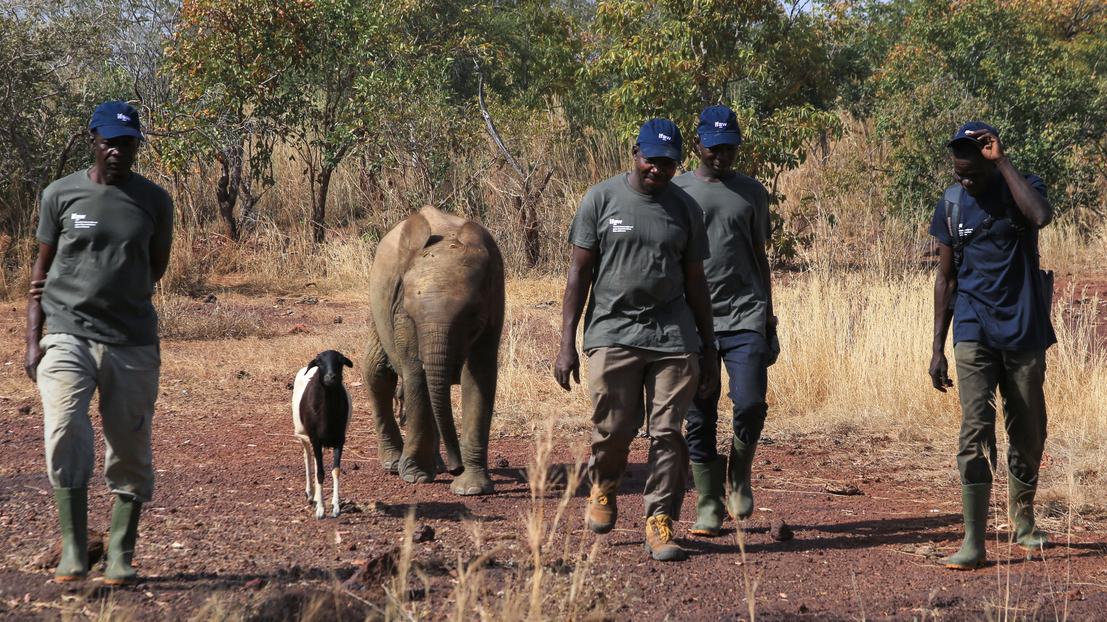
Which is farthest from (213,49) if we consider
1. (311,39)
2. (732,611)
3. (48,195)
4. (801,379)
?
(732,611)

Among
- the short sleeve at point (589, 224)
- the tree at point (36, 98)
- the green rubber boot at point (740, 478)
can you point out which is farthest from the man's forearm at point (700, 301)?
the tree at point (36, 98)

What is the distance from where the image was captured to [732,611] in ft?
13.9

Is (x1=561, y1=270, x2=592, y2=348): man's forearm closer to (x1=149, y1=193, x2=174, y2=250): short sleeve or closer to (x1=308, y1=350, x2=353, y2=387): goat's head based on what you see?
(x1=308, y1=350, x2=353, y2=387): goat's head

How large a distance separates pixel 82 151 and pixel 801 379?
12.1 meters

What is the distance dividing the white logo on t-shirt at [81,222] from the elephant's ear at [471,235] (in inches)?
103

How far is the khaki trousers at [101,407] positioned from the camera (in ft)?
13.3

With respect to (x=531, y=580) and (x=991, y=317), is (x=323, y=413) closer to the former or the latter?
(x=531, y=580)

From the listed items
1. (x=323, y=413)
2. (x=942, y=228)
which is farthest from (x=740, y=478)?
(x=323, y=413)

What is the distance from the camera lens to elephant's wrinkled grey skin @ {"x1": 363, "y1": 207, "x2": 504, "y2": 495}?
608 cm

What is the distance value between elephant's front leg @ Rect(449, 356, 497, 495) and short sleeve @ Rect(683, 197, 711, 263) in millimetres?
2163

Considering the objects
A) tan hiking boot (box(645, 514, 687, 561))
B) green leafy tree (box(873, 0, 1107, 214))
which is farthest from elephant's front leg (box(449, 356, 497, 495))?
green leafy tree (box(873, 0, 1107, 214))

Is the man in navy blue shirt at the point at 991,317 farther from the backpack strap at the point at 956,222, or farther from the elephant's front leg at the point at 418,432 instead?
the elephant's front leg at the point at 418,432

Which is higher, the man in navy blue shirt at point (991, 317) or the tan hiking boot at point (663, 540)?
the man in navy blue shirt at point (991, 317)

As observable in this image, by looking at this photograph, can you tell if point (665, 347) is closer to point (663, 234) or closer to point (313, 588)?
point (663, 234)
